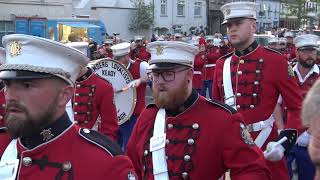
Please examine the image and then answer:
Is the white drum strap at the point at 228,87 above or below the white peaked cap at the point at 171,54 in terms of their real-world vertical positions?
below

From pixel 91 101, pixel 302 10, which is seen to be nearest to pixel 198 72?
pixel 91 101

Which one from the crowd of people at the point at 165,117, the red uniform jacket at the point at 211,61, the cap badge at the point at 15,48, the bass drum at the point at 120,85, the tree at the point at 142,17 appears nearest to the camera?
the crowd of people at the point at 165,117

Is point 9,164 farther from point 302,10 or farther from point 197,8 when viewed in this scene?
point 197,8

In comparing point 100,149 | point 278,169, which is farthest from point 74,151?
point 278,169

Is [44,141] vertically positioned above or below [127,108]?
above

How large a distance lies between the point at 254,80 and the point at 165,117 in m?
1.89

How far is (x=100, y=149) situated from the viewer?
9.69 ft

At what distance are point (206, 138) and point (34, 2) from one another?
115ft

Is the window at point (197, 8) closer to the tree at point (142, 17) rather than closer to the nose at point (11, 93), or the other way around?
the tree at point (142, 17)

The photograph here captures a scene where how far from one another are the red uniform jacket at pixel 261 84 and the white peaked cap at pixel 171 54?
1630mm

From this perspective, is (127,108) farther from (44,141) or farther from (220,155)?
(44,141)

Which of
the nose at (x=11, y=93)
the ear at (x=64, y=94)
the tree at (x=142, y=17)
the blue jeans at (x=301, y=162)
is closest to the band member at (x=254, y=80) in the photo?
the blue jeans at (x=301, y=162)

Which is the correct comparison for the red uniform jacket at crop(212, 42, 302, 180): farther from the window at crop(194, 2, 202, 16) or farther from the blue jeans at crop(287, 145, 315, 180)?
the window at crop(194, 2, 202, 16)

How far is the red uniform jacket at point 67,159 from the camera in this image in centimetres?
284
